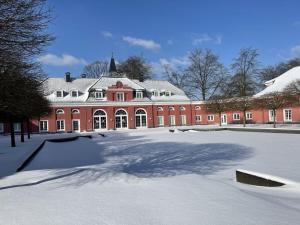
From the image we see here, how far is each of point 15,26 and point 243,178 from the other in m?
6.81

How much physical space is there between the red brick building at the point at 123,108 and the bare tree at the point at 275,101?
21.9 ft

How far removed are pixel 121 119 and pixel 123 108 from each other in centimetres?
157

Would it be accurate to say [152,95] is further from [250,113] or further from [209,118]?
[250,113]

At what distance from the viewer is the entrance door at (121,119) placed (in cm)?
4703

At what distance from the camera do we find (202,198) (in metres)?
6.30

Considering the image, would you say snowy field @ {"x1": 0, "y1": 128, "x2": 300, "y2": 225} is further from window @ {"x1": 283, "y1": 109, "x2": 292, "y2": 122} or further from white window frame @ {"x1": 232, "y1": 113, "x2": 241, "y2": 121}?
white window frame @ {"x1": 232, "y1": 113, "x2": 241, "y2": 121}

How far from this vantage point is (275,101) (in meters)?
32.1

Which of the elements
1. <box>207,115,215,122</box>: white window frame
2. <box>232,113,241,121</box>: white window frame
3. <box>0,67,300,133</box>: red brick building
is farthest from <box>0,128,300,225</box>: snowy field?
<box>207,115,215,122</box>: white window frame

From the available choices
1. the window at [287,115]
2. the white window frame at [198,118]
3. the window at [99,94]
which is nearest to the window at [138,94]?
the window at [99,94]

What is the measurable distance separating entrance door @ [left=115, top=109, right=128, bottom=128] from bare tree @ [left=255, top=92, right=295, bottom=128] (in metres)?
19.1

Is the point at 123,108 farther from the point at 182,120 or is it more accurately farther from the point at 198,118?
the point at 198,118

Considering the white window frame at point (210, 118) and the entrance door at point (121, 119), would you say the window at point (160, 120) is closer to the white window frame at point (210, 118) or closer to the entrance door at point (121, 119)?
the entrance door at point (121, 119)

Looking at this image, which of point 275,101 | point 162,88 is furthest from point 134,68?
point 275,101

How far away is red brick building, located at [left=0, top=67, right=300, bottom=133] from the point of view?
42.9 m
